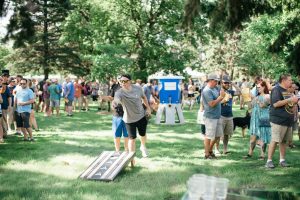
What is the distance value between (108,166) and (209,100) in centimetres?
267

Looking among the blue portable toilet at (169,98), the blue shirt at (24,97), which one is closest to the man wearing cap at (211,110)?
the blue shirt at (24,97)

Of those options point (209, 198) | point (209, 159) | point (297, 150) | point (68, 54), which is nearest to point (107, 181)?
point (209, 159)

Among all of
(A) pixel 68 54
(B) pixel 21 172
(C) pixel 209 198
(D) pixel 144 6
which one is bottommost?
(B) pixel 21 172

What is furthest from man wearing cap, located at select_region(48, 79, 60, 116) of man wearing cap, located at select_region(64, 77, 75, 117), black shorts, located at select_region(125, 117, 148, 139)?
black shorts, located at select_region(125, 117, 148, 139)

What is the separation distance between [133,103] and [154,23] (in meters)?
24.4

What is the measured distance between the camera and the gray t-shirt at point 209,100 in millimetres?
8820

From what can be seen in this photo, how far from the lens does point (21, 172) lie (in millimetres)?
7922

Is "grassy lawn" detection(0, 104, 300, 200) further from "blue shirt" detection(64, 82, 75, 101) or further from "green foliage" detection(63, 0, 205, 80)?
"green foliage" detection(63, 0, 205, 80)

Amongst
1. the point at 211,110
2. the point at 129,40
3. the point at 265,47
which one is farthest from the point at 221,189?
the point at 129,40

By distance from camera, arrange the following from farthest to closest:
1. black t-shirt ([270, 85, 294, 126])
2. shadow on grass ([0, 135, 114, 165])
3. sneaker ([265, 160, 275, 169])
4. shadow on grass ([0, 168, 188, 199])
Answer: shadow on grass ([0, 135, 114, 165]) → sneaker ([265, 160, 275, 169]) → black t-shirt ([270, 85, 294, 126]) → shadow on grass ([0, 168, 188, 199])

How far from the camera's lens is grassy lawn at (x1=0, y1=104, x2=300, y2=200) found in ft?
21.4

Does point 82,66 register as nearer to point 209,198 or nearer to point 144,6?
point 144,6

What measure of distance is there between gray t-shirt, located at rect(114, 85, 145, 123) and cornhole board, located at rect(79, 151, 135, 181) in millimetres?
792

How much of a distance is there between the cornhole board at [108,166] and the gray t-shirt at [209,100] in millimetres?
2081
